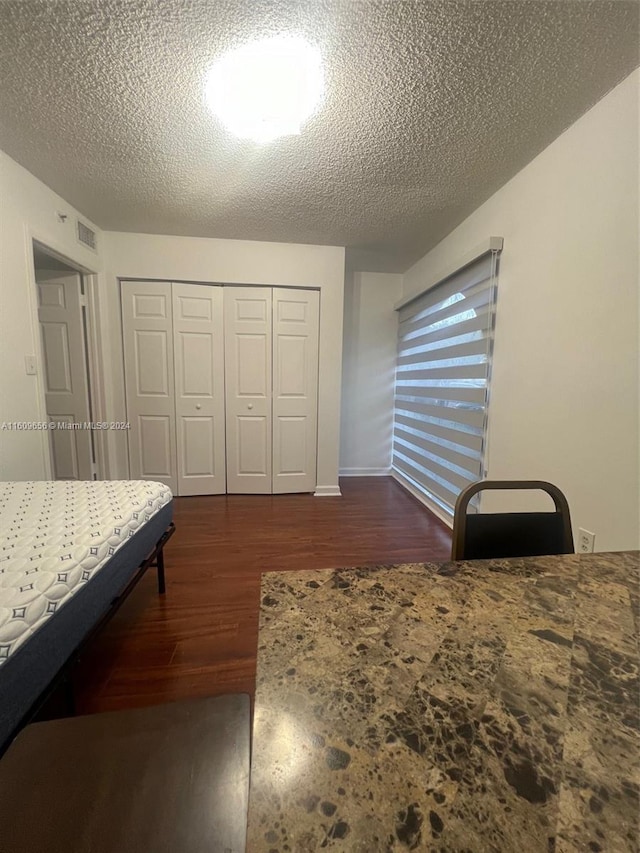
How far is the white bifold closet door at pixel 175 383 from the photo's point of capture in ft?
10.3

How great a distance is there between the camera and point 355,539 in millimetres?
2545

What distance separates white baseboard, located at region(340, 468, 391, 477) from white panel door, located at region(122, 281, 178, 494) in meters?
2.08

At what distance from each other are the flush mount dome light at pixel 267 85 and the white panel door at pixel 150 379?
1894mm

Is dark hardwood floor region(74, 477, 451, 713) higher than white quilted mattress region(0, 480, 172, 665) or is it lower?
lower

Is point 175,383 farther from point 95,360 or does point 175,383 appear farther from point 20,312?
point 20,312

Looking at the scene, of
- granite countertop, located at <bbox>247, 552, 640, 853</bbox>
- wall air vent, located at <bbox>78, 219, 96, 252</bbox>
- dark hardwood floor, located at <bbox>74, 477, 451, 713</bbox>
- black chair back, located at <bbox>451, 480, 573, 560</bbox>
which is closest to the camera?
granite countertop, located at <bbox>247, 552, 640, 853</bbox>

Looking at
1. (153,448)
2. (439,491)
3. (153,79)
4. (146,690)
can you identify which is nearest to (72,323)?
(153,448)

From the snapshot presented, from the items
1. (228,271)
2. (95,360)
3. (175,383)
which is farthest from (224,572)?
(228,271)

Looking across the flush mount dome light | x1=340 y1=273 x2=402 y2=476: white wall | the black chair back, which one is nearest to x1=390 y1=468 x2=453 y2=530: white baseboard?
x1=340 y1=273 x2=402 y2=476: white wall

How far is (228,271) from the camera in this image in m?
3.14

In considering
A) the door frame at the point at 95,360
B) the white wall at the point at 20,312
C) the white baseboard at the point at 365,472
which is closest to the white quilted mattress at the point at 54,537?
the white wall at the point at 20,312

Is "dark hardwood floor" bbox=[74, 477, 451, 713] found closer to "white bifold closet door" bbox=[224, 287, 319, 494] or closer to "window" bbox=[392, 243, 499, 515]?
"white bifold closet door" bbox=[224, 287, 319, 494]

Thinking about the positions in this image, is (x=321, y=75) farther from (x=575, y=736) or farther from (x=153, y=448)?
(x=153, y=448)

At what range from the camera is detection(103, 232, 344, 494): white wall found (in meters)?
3.02
